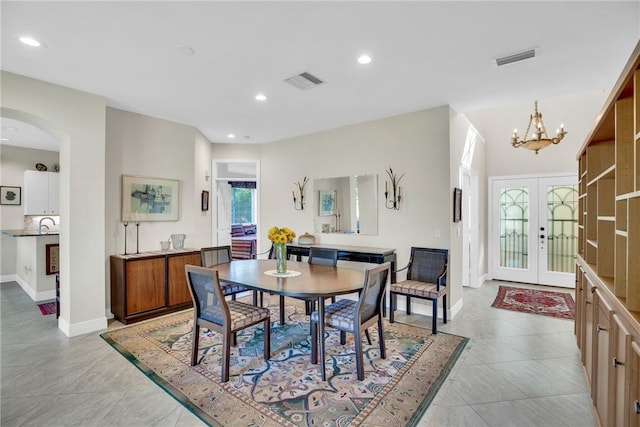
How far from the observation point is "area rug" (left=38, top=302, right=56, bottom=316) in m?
4.25

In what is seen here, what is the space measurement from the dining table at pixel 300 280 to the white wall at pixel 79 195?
1490mm

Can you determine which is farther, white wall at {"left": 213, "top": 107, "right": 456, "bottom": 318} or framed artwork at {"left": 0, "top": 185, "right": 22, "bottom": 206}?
framed artwork at {"left": 0, "top": 185, "right": 22, "bottom": 206}

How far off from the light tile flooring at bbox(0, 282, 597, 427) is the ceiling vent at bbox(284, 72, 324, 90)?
302 centimetres

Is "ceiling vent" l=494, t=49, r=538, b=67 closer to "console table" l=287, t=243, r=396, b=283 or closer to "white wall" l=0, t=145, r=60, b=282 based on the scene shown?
"console table" l=287, t=243, r=396, b=283

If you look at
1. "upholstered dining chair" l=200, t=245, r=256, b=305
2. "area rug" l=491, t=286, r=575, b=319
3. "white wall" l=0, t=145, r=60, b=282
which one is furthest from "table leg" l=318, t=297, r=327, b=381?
"white wall" l=0, t=145, r=60, b=282

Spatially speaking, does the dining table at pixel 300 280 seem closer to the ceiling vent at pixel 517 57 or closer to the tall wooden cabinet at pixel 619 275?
the tall wooden cabinet at pixel 619 275

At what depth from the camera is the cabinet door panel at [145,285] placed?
3.79 metres

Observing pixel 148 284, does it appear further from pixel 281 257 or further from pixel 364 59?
pixel 364 59

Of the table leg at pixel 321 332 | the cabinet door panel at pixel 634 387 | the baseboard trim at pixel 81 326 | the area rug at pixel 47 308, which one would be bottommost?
the area rug at pixel 47 308

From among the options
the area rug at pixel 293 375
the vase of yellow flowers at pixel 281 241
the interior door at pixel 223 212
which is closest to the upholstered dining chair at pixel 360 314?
the area rug at pixel 293 375

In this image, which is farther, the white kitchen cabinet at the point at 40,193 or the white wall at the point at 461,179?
the white kitchen cabinet at the point at 40,193

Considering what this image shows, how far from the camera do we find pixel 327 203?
5.26m

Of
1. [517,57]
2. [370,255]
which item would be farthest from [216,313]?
[517,57]

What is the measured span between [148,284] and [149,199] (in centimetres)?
121
